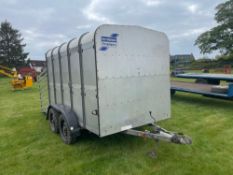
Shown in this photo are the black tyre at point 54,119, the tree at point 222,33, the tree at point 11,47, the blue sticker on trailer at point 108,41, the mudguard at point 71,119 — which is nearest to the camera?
the blue sticker on trailer at point 108,41

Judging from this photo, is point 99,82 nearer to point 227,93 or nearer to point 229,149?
point 229,149

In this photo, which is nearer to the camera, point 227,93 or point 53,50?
point 53,50

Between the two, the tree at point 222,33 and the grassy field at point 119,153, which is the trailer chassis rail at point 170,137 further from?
the tree at point 222,33

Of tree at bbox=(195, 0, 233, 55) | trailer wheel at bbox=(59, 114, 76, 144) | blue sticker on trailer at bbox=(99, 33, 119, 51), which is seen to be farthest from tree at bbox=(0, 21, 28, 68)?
blue sticker on trailer at bbox=(99, 33, 119, 51)

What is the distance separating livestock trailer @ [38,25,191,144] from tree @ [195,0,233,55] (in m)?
40.6

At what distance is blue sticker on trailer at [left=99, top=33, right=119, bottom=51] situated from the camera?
3.14m

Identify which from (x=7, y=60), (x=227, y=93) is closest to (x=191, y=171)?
(x=227, y=93)

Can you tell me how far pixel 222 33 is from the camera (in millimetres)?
39156

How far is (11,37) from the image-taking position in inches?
1716

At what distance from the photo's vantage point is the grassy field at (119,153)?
10.5 ft

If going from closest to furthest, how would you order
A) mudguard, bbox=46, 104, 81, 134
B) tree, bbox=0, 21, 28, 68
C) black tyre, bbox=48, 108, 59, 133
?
1. mudguard, bbox=46, 104, 81, 134
2. black tyre, bbox=48, 108, 59, 133
3. tree, bbox=0, 21, 28, 68

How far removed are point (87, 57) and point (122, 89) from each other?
0.80m

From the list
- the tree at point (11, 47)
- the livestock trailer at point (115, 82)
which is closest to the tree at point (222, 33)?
the tree at point (11, 47)

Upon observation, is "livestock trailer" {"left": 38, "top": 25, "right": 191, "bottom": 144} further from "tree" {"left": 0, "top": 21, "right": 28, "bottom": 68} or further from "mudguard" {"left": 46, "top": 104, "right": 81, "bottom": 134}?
"tree" {"left": 0, "top": 21, "right": 28, "bottom": 68}
